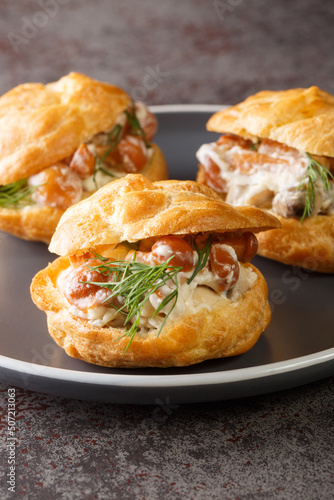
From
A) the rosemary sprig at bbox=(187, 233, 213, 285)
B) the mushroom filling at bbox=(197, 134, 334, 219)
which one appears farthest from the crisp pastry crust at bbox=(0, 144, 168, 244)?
the rosemary sprig at bbox=(187, 233, 213, 285)

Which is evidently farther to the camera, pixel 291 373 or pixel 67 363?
pixel 67 363

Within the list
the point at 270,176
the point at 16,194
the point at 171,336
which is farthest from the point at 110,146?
the point at 171,336

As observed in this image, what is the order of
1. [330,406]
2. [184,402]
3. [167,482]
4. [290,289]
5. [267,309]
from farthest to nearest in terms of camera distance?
[290,289] < [267,309] < [330,406] < [184,402] < [167,482]

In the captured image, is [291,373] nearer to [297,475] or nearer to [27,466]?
[297,475]

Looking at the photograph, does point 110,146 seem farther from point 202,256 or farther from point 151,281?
point 151,281

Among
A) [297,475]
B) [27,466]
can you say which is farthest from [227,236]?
[27,466]

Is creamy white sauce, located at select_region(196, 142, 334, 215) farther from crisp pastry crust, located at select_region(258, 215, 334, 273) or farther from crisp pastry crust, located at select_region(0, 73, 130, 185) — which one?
crisp pastry crust, located at select_region(0, 73, 130, 185)
